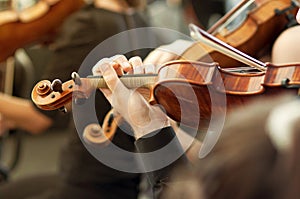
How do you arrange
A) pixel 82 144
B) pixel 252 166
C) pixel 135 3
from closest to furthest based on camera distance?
pixel 252 166 < pixel 82 144 < pixel 135 3

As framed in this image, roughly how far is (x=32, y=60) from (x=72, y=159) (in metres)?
0.90

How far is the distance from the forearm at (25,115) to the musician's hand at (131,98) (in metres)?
0.78

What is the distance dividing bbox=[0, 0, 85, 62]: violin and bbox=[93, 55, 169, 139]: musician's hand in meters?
0.74

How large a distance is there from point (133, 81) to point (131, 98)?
0.10 feet

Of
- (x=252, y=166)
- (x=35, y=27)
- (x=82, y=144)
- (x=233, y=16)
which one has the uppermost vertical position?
(x=252, y=166)

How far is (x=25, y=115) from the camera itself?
1.79m

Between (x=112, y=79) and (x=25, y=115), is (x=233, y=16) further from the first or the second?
(x=25, y=115)

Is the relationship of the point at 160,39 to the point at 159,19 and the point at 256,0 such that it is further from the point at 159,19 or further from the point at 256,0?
the point at 159,19

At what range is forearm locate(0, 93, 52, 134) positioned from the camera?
70.4 inches

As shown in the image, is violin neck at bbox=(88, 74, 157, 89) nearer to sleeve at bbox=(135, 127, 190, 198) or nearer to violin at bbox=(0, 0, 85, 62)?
sleeve at bbox=(135, 127, 190, 198)

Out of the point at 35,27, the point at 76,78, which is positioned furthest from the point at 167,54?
the point at 35,27

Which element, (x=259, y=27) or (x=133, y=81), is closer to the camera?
(x=133, y=81)

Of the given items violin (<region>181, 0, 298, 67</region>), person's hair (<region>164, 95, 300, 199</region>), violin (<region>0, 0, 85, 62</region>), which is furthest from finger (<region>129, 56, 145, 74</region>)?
violin (<region>0, 0, 85, 62</region>)

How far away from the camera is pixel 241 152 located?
1.41 ft
